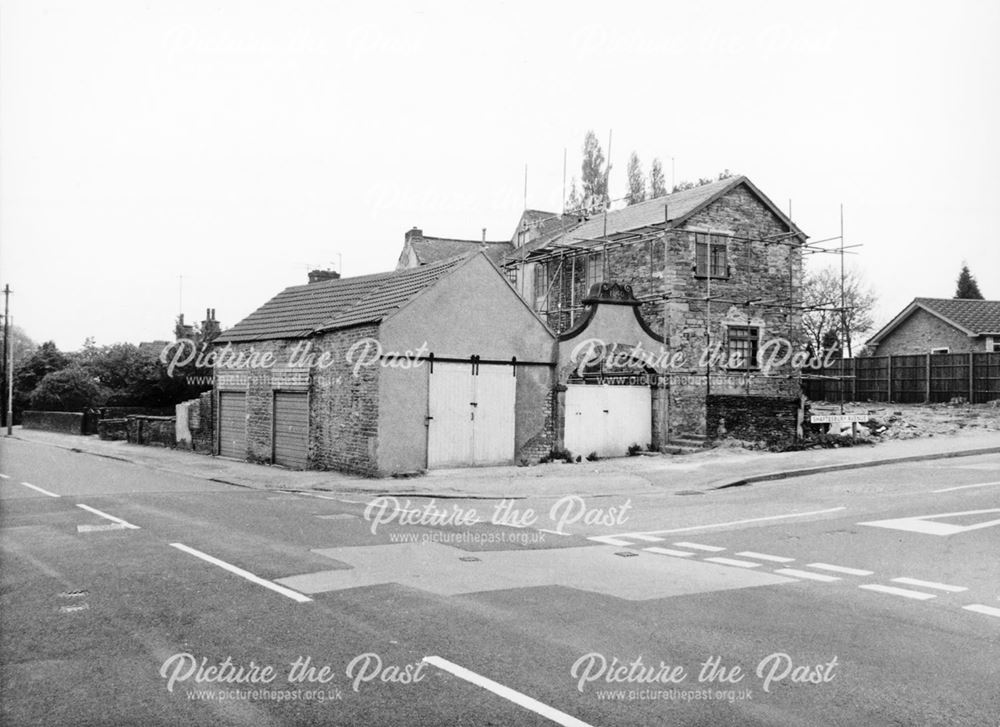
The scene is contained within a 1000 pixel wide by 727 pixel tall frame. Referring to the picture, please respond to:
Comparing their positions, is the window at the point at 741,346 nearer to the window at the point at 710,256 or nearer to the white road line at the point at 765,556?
the window at the point at 710,256

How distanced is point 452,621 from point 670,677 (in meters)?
2.07

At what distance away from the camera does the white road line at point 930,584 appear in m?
8.56

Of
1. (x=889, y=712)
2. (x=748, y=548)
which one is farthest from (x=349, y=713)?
(x=748, y=548)

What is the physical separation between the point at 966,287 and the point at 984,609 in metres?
72.1

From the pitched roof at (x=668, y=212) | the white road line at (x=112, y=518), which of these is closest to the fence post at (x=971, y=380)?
the pitched roof at (x=668, y=212)

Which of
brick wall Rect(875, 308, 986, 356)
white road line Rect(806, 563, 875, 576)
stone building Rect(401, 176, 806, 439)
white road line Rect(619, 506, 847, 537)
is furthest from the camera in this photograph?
brick wall Rect(875, 308, 986, 356)

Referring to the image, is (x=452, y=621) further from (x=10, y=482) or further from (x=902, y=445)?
(x=902, y=445)

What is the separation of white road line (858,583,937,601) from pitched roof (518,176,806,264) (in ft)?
70.6

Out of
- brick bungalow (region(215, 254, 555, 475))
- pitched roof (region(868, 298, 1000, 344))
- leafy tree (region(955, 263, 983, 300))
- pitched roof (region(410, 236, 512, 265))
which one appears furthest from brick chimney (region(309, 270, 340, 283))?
leafy tree (region(955, 263, 983, 300))

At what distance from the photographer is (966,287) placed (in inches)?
2766

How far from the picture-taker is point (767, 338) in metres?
31.2

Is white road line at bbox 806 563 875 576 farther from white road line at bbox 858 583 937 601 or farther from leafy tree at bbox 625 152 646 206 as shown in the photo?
leafy tree at bbox 625 152 646 206

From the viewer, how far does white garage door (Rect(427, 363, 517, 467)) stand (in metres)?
20.6

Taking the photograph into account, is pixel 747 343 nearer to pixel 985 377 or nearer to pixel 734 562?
pixel 985 377
